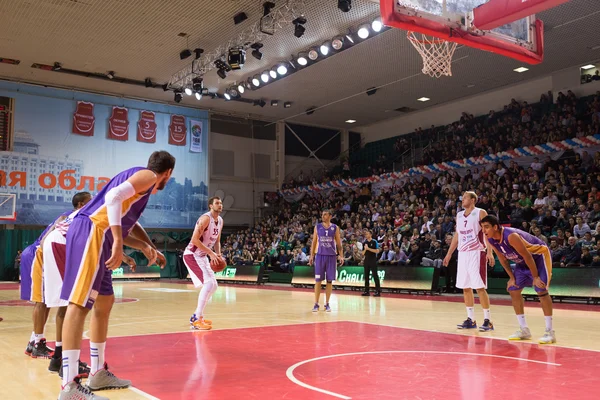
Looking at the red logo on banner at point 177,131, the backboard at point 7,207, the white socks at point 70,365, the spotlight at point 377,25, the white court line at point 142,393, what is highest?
the spotlight at point 377,25

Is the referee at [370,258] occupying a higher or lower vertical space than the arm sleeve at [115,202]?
lower

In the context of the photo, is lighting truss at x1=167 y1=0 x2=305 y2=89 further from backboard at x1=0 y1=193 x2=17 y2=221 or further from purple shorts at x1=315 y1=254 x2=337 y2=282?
backboard at x1=0 y1=193 x2=17 y2=221

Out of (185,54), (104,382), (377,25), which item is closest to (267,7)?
(377,25)

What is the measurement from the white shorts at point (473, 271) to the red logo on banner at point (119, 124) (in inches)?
853

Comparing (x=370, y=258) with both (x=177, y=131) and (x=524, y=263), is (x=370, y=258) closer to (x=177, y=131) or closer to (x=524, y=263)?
(x=524, y=263)

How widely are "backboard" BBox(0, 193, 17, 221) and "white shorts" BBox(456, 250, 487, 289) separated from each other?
20444 millimetres

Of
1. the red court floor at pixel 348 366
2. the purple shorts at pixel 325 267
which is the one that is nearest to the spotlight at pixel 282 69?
the purple shorts at pixel 325 267

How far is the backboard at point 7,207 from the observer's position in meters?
22.6

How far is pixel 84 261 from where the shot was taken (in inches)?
157

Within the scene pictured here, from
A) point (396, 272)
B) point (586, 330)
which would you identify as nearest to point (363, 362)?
point (586, 330)

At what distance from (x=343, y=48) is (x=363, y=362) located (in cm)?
1450

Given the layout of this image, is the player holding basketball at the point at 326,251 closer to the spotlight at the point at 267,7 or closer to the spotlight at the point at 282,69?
the spotlight at the point at 267,7

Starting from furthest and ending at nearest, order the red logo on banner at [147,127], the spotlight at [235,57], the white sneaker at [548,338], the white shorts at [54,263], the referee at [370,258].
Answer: the red logo on banner at [147,127], the spotlight at [235,57], the referee at [370,258], the white sneaker at [548,338], the white shorts at [54,263]

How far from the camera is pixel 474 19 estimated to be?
816 cm
